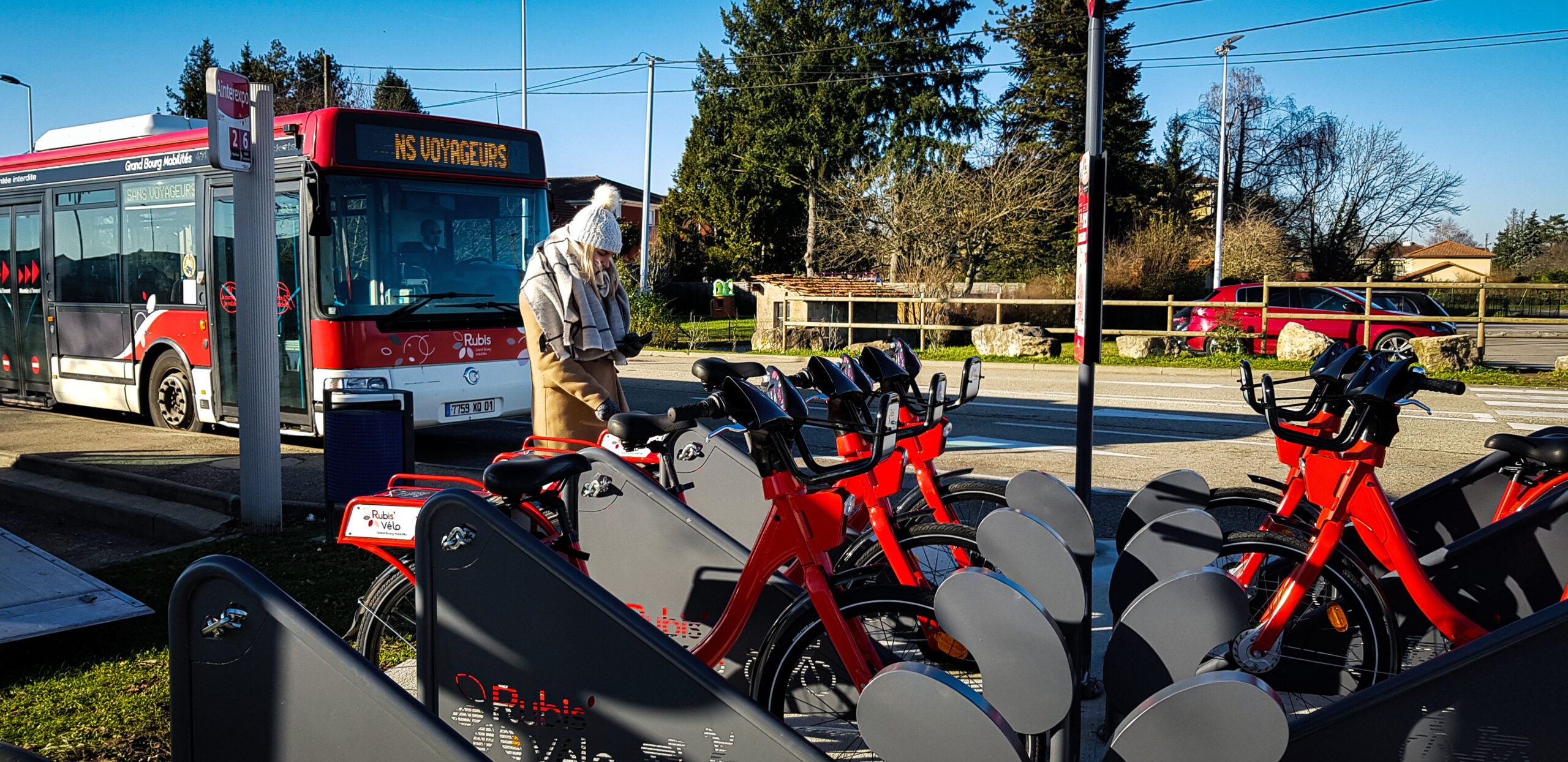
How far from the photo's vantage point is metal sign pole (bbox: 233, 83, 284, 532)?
6.37m

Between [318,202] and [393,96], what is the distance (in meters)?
44.2

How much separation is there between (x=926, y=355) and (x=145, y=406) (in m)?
14.3

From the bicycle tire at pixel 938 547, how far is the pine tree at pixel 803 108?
35929 millimetres

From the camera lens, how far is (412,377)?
30.0 feet

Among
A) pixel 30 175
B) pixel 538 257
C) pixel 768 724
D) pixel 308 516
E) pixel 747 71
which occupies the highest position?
pixel 747 71

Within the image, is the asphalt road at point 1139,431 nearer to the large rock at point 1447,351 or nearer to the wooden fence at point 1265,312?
the wooden fence at point 1265,312

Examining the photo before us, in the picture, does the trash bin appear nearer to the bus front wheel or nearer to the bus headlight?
the bus headlight

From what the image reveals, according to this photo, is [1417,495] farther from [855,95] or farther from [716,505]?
[855,95]

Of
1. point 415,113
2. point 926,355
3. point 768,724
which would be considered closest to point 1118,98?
point 926,355

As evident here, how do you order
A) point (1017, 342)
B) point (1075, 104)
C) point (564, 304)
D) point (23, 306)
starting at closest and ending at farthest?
point (564, 304) < point (23, 306) < point (1017, 342) < point (1075, 104)

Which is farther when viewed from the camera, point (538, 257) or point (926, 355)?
point (926, 355)

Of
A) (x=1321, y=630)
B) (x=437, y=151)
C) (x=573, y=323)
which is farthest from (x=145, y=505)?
(x=1321, y=630)

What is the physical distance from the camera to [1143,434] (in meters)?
11.3

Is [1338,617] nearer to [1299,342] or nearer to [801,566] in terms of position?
[801,566]
